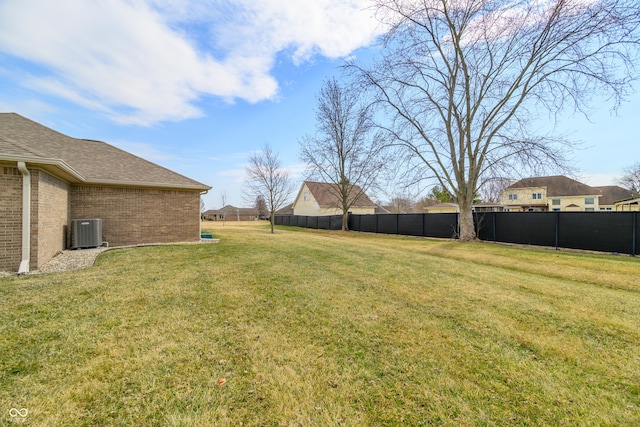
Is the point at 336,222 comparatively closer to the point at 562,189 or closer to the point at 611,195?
the point at 562,189

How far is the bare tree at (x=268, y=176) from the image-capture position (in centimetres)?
2039

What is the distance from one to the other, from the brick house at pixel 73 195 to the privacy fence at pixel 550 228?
12.9 meters

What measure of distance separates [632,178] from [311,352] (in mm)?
53937

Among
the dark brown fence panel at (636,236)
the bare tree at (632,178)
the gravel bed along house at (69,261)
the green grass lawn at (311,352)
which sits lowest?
the green grass lawn at (311,352)

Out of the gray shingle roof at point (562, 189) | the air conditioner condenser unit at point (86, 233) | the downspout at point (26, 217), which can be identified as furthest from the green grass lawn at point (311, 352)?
the gray shingle roof at point (562, 189)

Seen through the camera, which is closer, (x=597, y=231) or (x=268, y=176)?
(x=597, y=231)

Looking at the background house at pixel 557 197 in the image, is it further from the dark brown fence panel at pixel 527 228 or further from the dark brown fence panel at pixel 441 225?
the dark brown fence panel at pixel 527 228

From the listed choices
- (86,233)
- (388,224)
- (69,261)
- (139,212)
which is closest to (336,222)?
(388,224)

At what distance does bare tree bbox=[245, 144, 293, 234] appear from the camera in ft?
66.9

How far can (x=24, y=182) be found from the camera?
5461mm

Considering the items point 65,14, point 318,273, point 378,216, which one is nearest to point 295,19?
point 65,14

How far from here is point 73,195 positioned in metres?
8.86

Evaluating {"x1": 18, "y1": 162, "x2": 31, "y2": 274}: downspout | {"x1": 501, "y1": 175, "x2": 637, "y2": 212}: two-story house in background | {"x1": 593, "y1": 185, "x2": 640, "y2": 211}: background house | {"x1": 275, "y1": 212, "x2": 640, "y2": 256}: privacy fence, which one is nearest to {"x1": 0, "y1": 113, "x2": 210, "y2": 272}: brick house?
{"x1": 18, "y1": 162, "x2": 31, "y2": 274}: downspout

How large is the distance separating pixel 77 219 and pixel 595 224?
1811 centimetres
